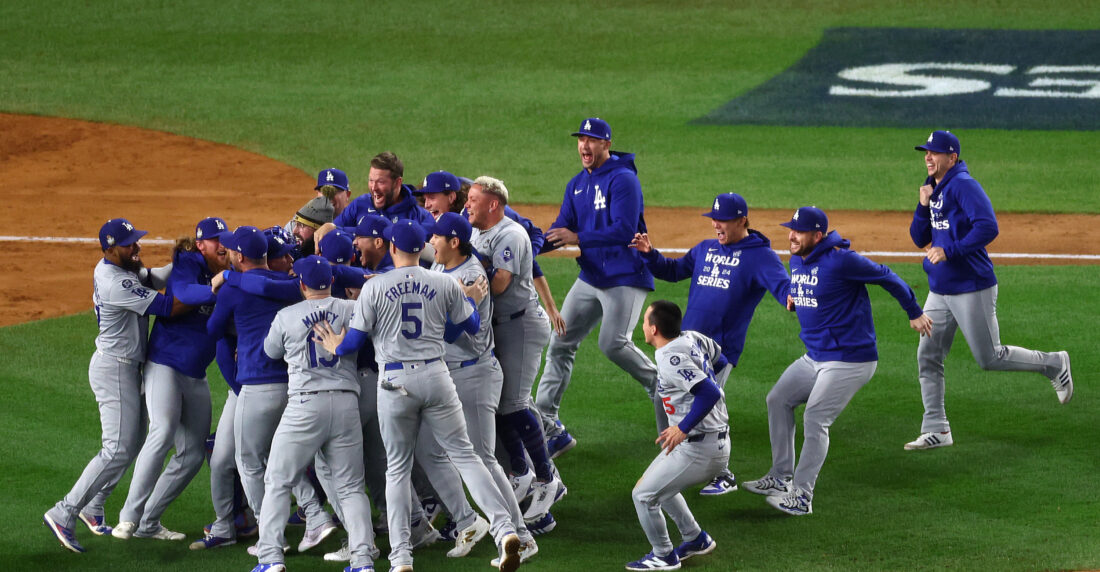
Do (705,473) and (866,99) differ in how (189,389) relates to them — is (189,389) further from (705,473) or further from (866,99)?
(866,99)

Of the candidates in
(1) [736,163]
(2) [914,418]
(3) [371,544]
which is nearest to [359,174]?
(1) [736,163]

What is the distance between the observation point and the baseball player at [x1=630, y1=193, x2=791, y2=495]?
830cm

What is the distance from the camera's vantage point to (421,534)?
766 cm

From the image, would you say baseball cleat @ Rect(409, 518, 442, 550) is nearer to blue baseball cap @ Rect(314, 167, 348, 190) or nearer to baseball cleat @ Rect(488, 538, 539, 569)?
baseball cleat @ Rect(488, 538, 539, 569)

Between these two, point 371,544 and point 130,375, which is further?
point 130,375

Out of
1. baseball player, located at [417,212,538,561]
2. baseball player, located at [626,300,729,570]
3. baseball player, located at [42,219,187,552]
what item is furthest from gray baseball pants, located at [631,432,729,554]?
baseball player, located at [42,219,187,552]

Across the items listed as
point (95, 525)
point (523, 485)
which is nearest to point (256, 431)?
point (95, 525)

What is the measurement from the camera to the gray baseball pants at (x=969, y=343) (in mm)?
9266

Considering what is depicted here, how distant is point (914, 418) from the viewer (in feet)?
32.5

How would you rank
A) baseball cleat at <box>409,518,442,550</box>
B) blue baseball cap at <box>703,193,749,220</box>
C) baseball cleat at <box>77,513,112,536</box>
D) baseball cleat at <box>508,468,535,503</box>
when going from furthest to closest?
blue baseball cap at <box>703,193,749,220</box> → baseball cleat at <box>508,468,535,503</box> → baseball cleat at <box>77,513,112,536</box> → baseball cleat at <box>409,518,442,550</box>

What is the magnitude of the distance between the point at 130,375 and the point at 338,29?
2115cm

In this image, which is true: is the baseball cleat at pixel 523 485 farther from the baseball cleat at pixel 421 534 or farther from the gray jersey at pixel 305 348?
the gray jersey at pixel 305 348

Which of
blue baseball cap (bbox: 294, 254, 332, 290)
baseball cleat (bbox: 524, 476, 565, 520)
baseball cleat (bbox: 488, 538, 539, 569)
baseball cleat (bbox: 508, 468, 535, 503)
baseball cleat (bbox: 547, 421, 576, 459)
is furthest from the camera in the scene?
baseball cleat (bbox: 547, 421, 576, 459)

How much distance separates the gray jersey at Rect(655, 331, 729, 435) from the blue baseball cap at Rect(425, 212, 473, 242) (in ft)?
4.33
